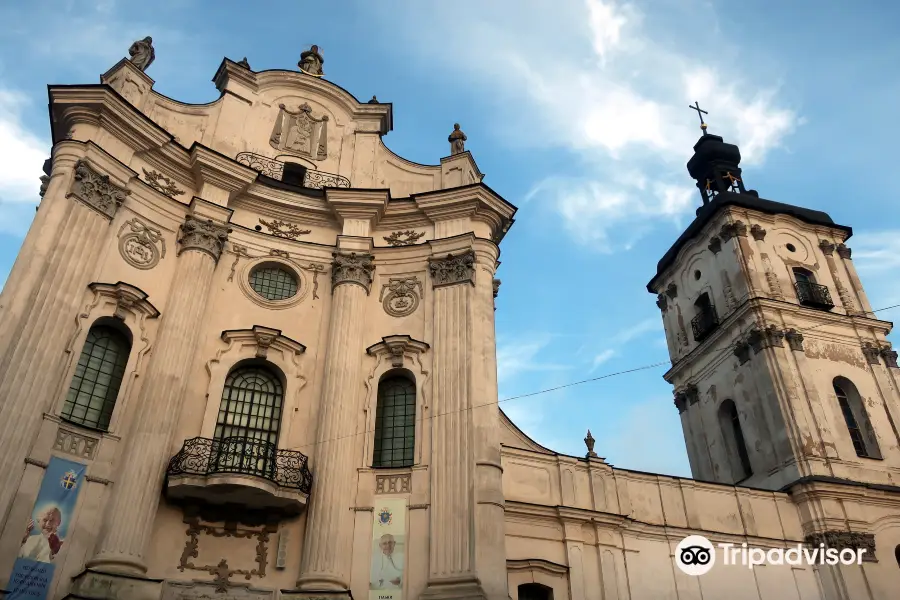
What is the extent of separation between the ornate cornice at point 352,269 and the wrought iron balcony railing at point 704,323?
50.0ft

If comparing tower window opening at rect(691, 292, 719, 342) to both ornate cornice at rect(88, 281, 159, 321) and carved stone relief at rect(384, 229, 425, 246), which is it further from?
ornate cornice at rect(88, 281, 159, 321)

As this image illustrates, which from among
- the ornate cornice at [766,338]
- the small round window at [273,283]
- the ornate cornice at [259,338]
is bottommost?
the ornate cornice at [259,338]

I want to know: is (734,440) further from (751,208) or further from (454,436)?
(454,436)

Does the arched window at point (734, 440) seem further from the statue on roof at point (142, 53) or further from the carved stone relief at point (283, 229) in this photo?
the statue on roof at point (142, 53)

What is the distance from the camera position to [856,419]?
25.7 m

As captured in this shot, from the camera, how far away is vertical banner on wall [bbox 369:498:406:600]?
15617mm

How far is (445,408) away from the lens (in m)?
17.8

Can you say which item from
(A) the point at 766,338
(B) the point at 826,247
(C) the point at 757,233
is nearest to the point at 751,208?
(C) the point at 757,233

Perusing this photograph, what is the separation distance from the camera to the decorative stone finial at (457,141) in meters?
23.6

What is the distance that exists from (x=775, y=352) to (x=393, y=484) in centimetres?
1560

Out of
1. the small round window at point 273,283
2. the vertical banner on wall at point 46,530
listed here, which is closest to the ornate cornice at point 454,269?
the small round window at point 273,283

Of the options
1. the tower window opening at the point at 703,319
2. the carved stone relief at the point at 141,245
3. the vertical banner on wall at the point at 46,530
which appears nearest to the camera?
the vertical banner on wall at the point at 46,530

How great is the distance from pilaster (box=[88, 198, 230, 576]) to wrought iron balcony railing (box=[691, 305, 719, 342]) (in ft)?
62.6

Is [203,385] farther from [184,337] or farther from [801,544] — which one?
[801,544]
